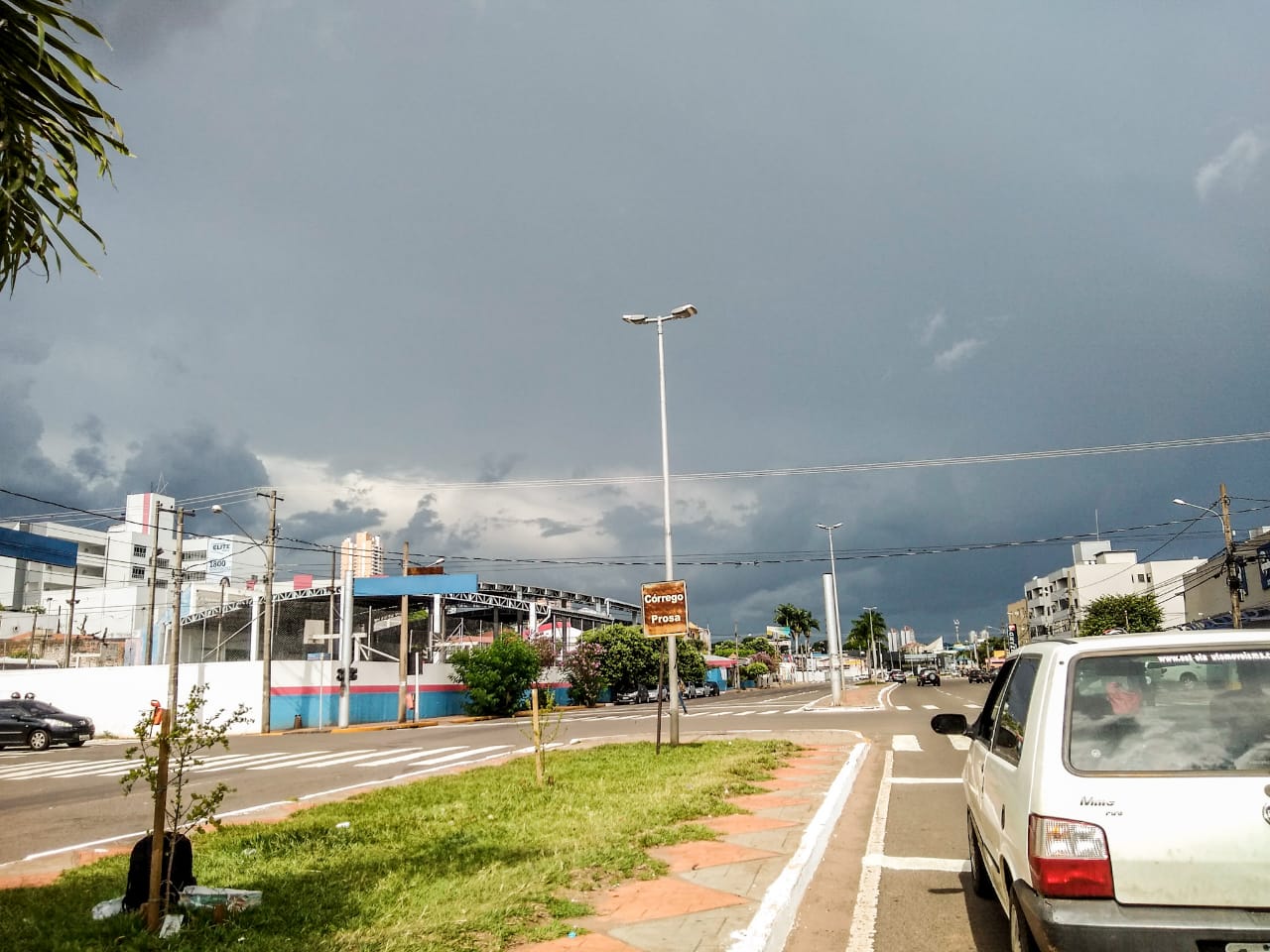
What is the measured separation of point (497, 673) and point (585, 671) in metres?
13.1

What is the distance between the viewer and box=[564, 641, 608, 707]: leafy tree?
53.7 metres

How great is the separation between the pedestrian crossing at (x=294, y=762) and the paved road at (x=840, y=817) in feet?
0.18

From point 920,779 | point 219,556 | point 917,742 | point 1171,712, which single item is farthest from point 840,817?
point 219,556

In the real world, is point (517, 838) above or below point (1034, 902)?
below

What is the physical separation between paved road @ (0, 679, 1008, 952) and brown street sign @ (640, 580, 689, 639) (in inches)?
160

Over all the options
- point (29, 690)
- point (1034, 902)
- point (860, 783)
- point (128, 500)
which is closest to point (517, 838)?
point (1034, 902)

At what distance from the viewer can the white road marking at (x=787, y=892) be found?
508cm

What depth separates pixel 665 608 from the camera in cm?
1669

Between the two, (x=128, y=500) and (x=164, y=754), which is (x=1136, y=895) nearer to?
(x=164, y=754)

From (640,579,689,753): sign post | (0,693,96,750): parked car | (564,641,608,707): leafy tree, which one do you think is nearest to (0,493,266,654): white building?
(564,641,608,707): leafy tree

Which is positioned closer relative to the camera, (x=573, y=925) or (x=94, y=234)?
(x=94, y=234)

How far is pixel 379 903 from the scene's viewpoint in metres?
5.68

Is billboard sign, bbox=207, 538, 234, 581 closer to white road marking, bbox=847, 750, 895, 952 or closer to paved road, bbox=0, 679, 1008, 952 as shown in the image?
paved road, bbox=0, 679, 1008, 952

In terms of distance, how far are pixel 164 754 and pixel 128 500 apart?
3938 inches
